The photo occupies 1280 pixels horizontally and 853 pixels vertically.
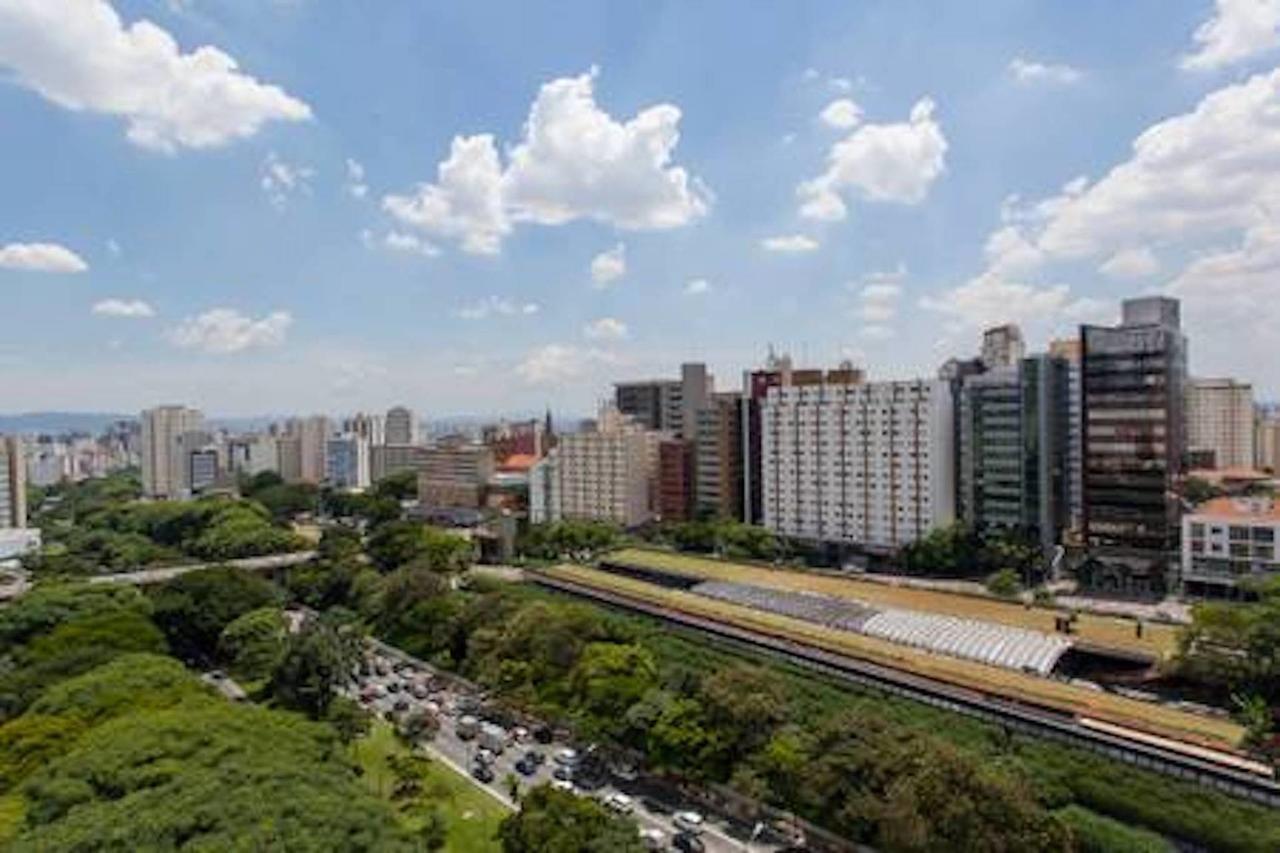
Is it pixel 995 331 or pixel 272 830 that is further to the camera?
pixel 995 331

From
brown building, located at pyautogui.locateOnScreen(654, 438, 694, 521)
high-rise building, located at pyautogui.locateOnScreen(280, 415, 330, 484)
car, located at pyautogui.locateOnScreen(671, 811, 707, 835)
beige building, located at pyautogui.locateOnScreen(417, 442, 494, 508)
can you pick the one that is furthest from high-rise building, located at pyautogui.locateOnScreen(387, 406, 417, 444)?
car, located at pyautogui.locateOnScreen(671, 811, 707, 835)

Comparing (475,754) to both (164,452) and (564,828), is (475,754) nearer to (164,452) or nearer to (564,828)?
(564,828)

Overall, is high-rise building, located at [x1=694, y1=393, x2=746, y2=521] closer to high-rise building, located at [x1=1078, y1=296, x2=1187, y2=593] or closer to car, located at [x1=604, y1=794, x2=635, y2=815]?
high-rise building, located at [x1=1078, y1=296, x2=1187, y2=593]

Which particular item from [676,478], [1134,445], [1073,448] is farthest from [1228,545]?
[676,478]

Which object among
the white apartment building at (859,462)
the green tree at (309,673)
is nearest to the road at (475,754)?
the green tree at (309,673)

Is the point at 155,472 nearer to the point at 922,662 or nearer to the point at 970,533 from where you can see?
the point at 970,533

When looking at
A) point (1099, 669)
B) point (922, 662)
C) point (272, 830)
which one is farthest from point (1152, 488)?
point (272, 830)

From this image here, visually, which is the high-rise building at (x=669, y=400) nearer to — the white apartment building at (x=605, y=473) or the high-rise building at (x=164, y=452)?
the white apartment building at (x=605, y=473)

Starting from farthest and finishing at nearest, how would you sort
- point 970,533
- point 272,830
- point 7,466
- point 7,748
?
point 7,466
point 970,533
point 7,748
point 272,830

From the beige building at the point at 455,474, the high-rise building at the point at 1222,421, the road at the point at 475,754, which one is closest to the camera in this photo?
the road at the point at 475,754
